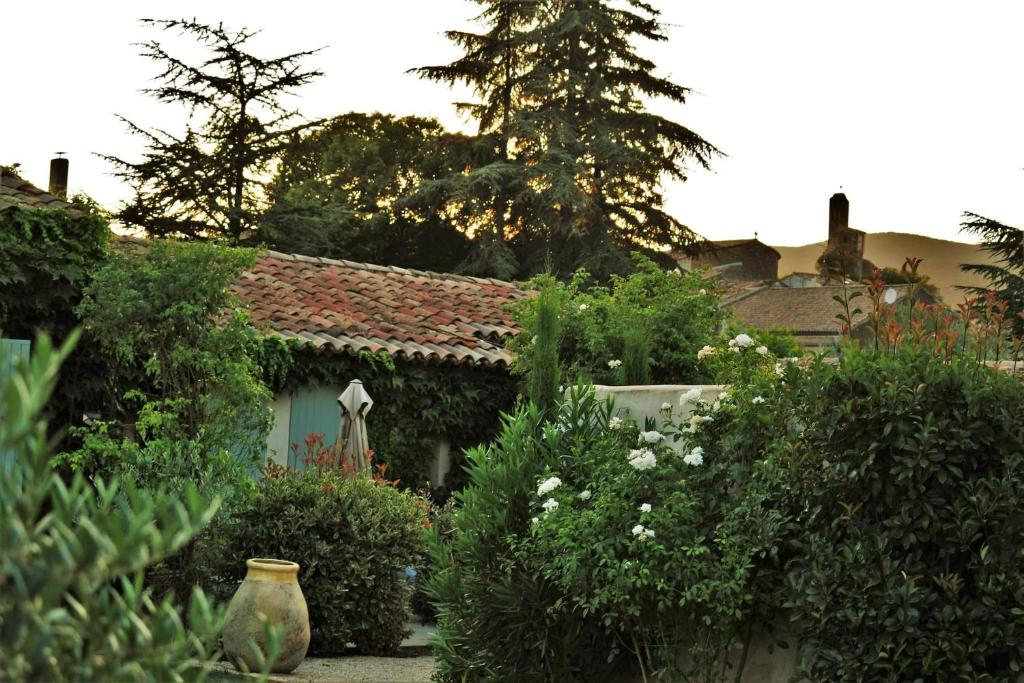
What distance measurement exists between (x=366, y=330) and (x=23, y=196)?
4.59 m

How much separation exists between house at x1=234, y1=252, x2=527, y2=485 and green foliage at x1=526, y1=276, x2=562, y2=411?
5363mm

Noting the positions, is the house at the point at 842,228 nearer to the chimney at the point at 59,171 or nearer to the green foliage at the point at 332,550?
the chimney at the point at 59,171

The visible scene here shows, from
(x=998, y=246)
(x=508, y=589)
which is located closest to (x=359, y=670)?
(x=508, y=589)

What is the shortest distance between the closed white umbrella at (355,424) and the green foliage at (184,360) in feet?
5.72

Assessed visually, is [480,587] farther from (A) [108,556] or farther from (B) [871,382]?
(A) [108,556]

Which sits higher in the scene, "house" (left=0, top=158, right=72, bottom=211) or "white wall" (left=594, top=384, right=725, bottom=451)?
"house" (left=0, top=158, right=72, bottom=211)

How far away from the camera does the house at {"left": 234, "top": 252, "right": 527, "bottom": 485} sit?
13.9 meters

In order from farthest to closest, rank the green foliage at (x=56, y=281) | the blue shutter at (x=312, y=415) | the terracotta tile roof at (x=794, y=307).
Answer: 1. the terracotta tile roof at (x=794, y=307)
2. the blue shutter at (x=312, y=415)
3. the green foliage at (x=56, y=281)

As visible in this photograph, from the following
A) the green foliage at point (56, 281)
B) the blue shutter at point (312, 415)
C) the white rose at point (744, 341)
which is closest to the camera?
the white rose at point (744, 341)

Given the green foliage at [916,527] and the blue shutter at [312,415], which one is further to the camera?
the blue shutter at [312,415]

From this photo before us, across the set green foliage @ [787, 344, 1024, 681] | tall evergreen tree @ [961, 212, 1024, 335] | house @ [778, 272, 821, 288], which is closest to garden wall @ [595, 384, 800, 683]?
green foliage @ [787, 344, 1024, 681]

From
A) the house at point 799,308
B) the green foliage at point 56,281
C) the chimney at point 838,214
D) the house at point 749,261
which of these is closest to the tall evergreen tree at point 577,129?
the house at point 799,308

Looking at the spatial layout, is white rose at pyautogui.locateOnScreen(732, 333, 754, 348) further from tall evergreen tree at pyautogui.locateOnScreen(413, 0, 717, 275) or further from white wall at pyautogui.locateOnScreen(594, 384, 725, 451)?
tall evergreen tree at pyautogui.locateOnScreen(413, 0, 717, 275)

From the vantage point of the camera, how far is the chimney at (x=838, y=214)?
55.5 metres
